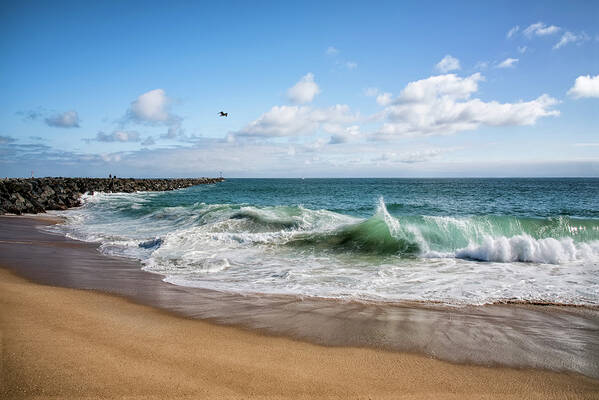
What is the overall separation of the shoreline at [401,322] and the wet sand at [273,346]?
0.07 ft

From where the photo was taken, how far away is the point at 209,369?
3045mm

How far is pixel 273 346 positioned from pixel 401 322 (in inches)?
73.3

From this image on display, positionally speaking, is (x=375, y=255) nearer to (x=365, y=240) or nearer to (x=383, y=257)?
(x=383, y=257)

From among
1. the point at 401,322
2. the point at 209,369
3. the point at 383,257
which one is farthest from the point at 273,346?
the point at 383,257

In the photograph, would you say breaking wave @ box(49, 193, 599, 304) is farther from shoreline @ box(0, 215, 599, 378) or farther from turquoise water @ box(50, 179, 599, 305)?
shoreline @ box(0, 215, 599, 378)

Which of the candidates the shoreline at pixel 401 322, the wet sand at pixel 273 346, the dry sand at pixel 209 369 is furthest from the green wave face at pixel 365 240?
the dry sand at pixel 209 369

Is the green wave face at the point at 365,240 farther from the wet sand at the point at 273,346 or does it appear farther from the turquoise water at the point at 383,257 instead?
the wet sand at the point at 273,346

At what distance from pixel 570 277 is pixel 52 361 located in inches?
351

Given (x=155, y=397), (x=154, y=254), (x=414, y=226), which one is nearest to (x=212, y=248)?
(x=154, y=254)

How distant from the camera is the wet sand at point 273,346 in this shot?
2.80 metres

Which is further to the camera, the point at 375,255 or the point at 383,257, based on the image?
the point at 375,255

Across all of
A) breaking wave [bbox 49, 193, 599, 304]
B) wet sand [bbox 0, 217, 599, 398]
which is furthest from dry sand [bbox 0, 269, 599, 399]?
breaking wave [bbox 49, 193, 599, 304]

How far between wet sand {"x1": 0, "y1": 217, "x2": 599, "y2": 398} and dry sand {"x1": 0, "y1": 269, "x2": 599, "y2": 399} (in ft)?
0.04

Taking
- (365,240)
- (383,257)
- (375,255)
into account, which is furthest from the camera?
(365,240)
